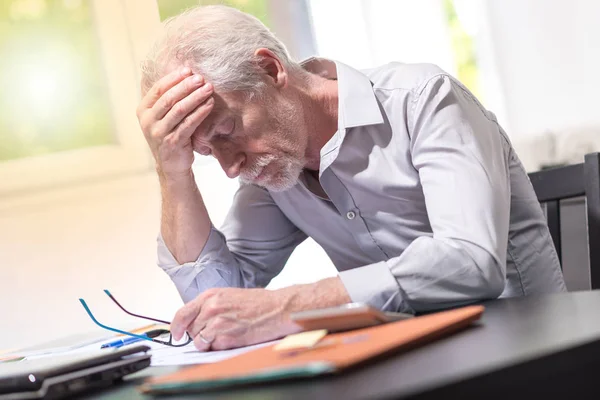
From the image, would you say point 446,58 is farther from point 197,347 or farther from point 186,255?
point 197,347

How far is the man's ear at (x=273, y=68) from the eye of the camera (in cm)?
137

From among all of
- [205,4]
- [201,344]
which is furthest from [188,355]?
[205,4]

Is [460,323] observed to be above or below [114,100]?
below

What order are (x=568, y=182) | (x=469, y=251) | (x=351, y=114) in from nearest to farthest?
(x=469, y=251)
(x=351, y=114)
(x=568, y=182)

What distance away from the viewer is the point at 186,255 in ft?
4.83

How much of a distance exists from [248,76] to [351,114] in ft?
0.62

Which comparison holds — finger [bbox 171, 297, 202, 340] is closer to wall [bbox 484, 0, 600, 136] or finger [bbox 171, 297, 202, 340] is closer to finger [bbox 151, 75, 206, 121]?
finger [bbox 151, 75, 206, 121]

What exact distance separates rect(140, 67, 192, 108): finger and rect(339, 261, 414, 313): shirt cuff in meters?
0.51

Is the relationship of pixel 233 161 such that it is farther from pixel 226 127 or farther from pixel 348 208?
pixel 348 208

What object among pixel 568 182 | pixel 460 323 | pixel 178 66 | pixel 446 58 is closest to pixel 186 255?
pixel 178 66

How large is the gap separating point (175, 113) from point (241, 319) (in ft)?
1.51

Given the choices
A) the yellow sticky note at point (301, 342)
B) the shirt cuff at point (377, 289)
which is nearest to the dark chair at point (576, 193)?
the shirt cuff at point (377, 289)

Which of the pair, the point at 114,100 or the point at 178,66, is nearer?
the point at 178,66

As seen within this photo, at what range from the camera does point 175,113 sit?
1289mm
